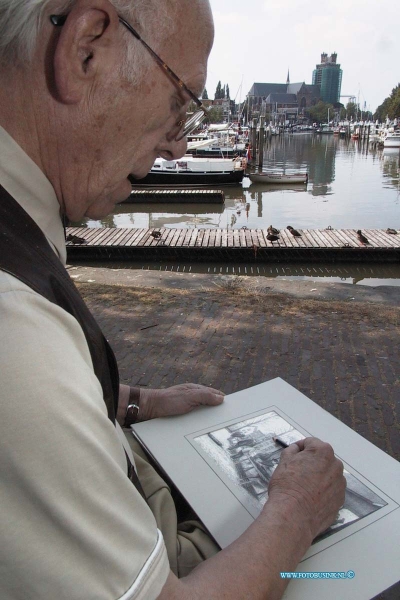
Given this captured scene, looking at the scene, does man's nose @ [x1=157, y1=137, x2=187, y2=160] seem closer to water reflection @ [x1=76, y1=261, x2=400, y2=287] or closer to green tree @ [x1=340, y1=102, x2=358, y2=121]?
water reflection @ [x1=76, y1=261, x2=400, y2=287]

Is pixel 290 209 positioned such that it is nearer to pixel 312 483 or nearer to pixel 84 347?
pixel 312 483

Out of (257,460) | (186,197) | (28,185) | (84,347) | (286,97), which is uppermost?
(286,97)

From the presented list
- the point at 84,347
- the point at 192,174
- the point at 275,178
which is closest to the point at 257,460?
the point at 84,347

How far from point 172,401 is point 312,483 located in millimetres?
597

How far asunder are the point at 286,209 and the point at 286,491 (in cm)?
1728

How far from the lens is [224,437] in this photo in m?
1.47

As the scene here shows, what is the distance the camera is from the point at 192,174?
2102 cm

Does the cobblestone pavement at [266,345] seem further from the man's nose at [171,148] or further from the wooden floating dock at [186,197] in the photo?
the wooden floating dock at [186,197]

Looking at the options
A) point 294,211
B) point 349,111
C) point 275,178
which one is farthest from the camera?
point 349,111

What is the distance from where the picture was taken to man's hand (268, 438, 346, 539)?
1.10 m

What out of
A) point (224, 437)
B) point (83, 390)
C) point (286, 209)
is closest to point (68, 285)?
point (83, 390)

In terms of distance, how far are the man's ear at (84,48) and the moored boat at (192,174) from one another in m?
20.1

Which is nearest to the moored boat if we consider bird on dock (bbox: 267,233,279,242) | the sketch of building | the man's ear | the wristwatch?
bird on dock (bbox: 267,233,279,242)

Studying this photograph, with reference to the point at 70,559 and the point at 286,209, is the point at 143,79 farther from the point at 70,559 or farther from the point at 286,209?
the point at 286,209
